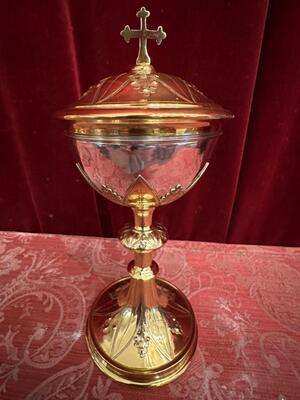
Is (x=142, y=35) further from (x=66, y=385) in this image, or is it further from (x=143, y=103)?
(x=66, y=385)

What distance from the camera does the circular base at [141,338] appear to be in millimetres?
524

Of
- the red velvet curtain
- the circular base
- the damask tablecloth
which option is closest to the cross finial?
the red velvet curtain

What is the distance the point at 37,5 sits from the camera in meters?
0.68

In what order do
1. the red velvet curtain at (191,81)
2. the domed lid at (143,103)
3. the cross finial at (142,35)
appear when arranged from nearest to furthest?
the domed lid at (143,103)
the cross finial at (142,35)
the red velvet curtain at (191,81)

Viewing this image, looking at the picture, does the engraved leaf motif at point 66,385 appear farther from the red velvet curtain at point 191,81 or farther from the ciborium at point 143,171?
the red velvet curtain at point 191,81

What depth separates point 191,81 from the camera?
0.74 meters

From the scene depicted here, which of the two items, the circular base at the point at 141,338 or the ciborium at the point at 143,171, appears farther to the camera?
the circular base at the point at 141,338

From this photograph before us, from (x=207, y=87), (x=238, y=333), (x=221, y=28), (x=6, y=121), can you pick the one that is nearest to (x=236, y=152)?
(x=207, y=87)

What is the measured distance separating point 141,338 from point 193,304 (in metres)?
0.20

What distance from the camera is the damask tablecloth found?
1.69 ft

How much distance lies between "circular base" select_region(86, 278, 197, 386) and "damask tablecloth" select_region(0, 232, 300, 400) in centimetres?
2

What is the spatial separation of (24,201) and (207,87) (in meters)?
0.73

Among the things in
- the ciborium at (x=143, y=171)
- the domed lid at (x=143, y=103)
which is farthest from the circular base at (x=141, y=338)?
the domed lid at (x=143, y=103)

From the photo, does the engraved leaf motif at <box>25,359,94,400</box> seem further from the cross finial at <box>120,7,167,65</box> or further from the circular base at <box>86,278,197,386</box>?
the cross finial at <box>120,7,167,65</box>
